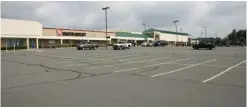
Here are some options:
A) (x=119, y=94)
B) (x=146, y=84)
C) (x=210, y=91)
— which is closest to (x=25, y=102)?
(x=119, y=94)

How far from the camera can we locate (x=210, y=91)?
733 cm

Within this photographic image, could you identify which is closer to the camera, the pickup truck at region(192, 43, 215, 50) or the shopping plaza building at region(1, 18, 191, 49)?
the pickup truck at region(192, 43, 215, 50)

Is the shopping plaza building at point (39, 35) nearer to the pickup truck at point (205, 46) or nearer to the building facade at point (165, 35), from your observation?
the pickup truck at point (205, 46)

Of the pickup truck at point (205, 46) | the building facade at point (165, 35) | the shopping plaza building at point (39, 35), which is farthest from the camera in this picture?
the building facade at point (165, 35)

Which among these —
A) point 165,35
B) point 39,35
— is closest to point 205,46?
point 39,35

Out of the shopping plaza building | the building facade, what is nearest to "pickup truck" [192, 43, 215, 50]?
the shopping plaza building

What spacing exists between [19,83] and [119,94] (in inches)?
161

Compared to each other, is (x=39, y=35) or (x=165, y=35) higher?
(x=165, y=35)

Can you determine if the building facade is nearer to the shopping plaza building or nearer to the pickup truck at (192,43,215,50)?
the shopping plaza building

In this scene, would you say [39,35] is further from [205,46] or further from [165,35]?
[165,35]

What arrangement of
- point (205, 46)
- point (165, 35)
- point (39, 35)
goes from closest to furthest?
point (205, 46)
point (39, 35)
point (165, 35)

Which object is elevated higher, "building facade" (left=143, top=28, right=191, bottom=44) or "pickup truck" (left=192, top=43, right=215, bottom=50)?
"building facade" (left=143, top=28, right=191, bottom=44)

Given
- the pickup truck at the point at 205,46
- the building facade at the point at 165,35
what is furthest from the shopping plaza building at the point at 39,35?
the building facade at the point at 165,35

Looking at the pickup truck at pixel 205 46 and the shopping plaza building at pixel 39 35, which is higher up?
the shopping plaza building at pixel 39 35
